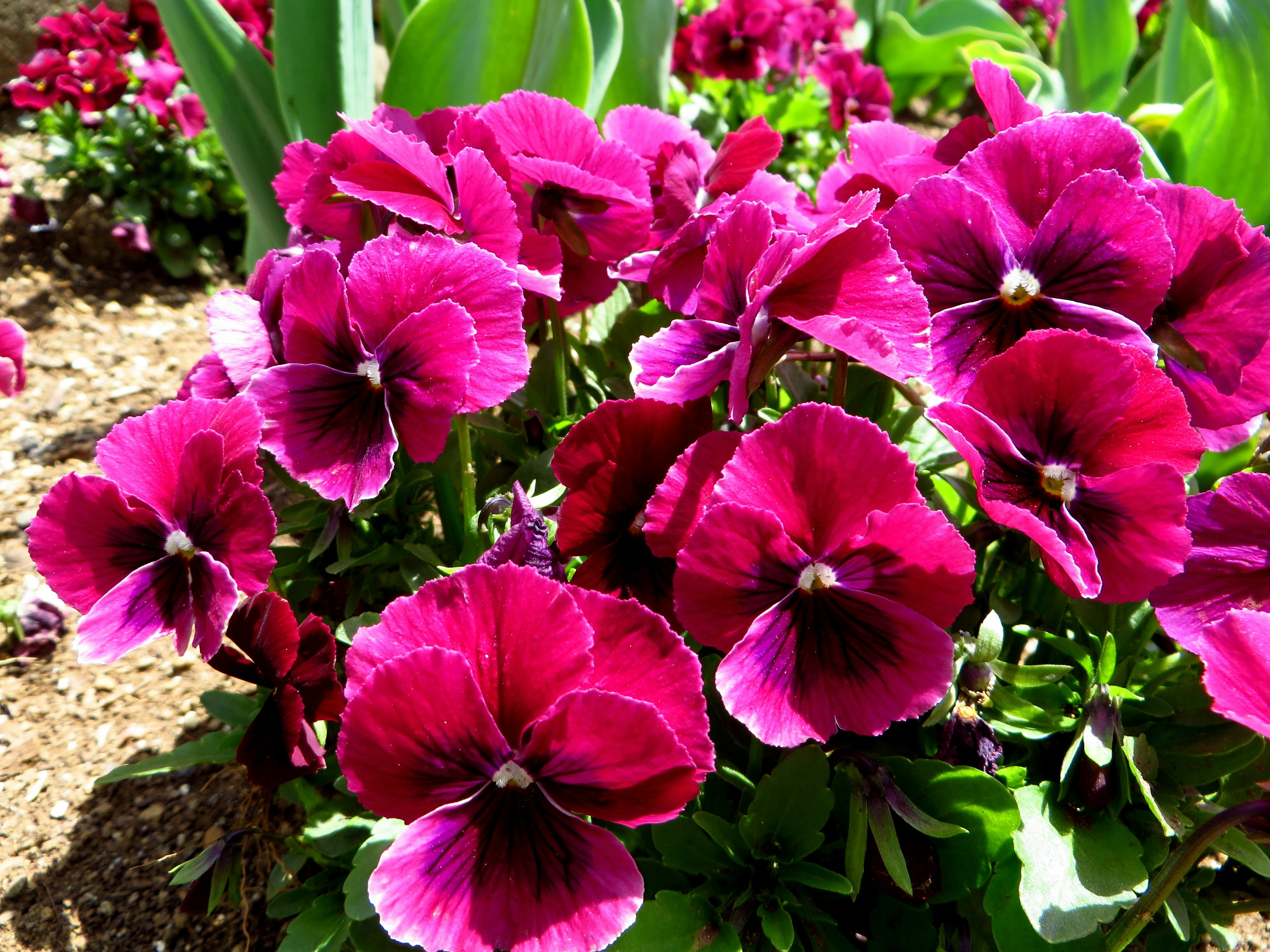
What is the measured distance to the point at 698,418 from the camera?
0.94 m

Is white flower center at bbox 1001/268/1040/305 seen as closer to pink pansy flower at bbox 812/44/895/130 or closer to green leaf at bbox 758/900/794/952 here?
green leaf at bbox 758/900/794/952

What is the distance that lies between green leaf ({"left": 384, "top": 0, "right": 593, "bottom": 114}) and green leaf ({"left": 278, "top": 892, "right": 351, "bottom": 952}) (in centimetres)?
139

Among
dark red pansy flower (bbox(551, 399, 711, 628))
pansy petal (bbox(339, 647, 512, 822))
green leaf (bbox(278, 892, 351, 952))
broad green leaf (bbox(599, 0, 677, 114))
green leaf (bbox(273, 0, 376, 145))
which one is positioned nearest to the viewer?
pansy petal (bbox(339, 647, 512, 822))

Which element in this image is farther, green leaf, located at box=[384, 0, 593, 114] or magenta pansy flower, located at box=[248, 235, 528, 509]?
green leaf, located at box=[384, 0, 593, 114]

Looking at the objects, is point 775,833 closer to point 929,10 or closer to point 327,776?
point 327,776

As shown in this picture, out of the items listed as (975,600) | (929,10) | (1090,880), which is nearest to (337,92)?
(975,600)

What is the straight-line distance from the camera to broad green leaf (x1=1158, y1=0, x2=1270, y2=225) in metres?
1.87

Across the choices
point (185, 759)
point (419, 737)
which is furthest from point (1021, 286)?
point (185, 759)

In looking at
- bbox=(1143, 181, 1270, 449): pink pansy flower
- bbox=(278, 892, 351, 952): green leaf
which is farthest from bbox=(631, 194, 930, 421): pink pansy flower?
bbox=(278, 892, 351, 952): green leaf

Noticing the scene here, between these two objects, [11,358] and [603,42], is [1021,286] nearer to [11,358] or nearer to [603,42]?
[603,42]

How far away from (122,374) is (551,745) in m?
2.18

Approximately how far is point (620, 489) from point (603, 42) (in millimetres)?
1447

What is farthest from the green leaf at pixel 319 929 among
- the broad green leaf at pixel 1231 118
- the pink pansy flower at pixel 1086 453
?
the broad green leaf at pixel 1231 118

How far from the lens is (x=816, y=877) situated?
35.6 inches
